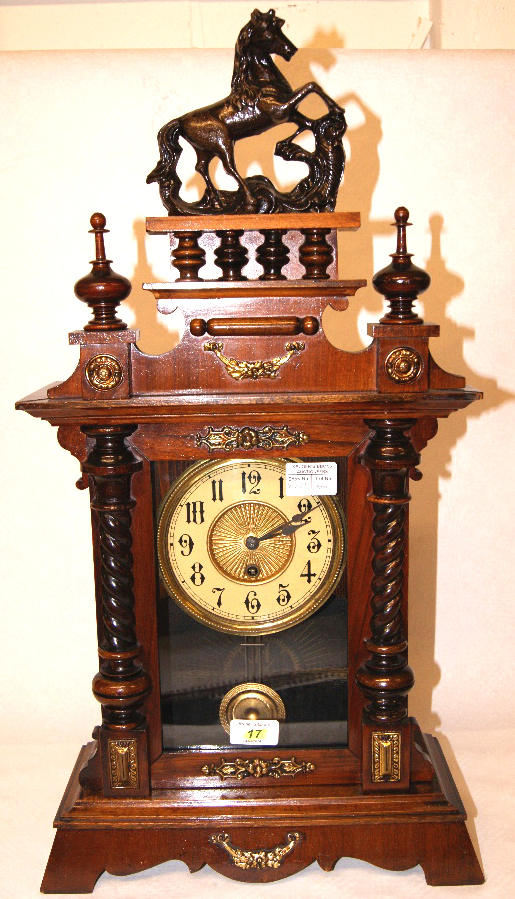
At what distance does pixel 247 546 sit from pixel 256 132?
0.84m

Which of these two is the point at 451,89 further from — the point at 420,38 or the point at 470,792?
the point at 470,792

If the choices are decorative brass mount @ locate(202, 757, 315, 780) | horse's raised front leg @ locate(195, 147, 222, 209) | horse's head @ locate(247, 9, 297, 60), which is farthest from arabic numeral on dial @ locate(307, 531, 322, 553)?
horse's head @ locate(247, 9, 297, 60)

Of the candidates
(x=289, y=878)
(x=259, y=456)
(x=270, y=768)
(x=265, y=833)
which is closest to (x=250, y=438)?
(x=259, y=456)

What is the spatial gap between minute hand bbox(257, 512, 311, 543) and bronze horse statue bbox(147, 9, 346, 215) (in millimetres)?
624

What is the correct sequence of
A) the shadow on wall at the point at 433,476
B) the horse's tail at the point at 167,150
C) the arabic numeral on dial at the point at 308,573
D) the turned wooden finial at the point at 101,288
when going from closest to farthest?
the turned wooden finial at the point at 101,288, the horse's tail at the point at 167,150, the arabic numeral on dial at the point at 308,573, the shadow on wall at the point at 433,476

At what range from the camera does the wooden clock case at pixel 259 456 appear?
1.82 m

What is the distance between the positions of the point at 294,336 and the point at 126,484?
0.44m

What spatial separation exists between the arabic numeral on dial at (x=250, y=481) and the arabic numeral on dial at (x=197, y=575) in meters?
0.19

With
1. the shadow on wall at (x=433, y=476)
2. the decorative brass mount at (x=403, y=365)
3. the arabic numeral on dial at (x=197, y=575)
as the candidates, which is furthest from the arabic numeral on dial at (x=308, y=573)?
the shadow on wall at (x=433, y=476)

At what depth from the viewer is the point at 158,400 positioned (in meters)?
1.81

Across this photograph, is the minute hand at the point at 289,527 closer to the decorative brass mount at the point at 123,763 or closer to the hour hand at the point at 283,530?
the hour hand at the point at 283,530

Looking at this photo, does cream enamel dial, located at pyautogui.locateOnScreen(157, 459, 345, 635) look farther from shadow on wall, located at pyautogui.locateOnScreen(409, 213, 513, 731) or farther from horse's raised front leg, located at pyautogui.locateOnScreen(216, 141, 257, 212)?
shadow on wall, located at pyautogui.locateOnScreen(409, 213, 513, 731)

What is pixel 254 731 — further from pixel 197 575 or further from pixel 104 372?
pixel 104 372

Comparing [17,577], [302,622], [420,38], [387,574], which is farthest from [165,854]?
[420,38]
